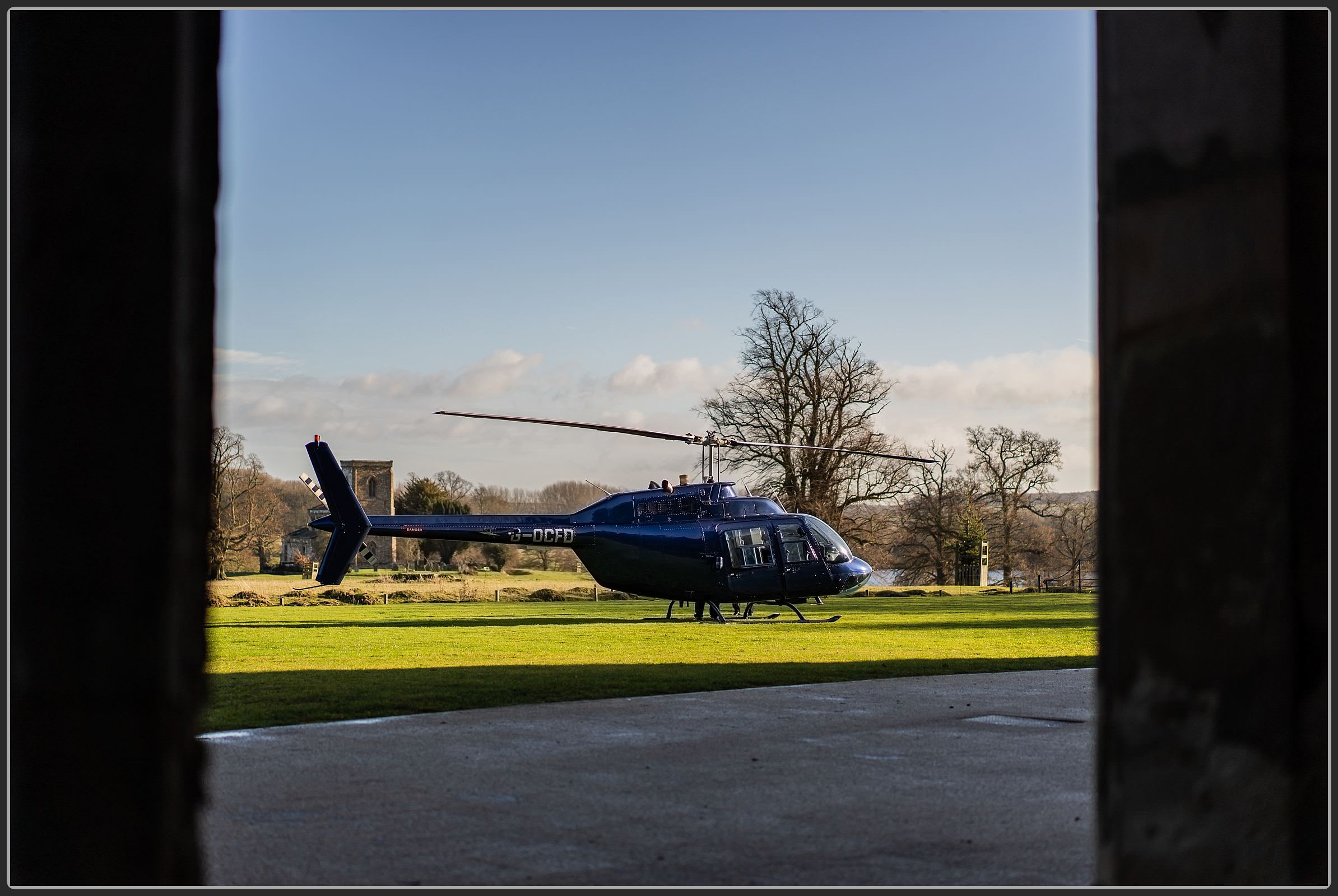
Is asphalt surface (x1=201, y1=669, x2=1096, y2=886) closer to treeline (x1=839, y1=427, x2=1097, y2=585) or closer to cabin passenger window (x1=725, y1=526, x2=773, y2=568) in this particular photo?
cabin passenger window (x1=725, y1=526, x2=773, y2=568)

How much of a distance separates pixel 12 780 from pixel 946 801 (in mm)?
4153

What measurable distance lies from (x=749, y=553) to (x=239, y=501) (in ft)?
130

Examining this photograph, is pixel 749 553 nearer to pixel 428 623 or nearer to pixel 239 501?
pixel 428 623

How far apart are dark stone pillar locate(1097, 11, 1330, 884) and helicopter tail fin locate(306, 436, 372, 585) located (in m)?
18.1

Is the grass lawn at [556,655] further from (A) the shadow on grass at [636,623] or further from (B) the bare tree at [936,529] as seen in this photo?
(B) the bare tree at [936,529]

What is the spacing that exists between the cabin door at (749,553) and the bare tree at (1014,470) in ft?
109

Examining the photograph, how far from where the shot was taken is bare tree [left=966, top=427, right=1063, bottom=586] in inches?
2004

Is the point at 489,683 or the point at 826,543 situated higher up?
the point at 826,543

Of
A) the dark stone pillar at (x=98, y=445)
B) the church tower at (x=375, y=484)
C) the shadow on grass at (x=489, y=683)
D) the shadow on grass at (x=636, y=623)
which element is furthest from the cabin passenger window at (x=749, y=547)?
the church tower at (x=375, y=484)

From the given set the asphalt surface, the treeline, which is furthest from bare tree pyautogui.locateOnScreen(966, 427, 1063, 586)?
the asphalt surface

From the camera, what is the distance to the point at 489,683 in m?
9.95

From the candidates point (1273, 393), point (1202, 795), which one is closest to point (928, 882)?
point (1202, 795)

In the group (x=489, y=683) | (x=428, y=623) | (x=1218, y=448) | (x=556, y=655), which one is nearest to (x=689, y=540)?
(x=428, y=623)

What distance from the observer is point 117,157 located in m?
1.55
